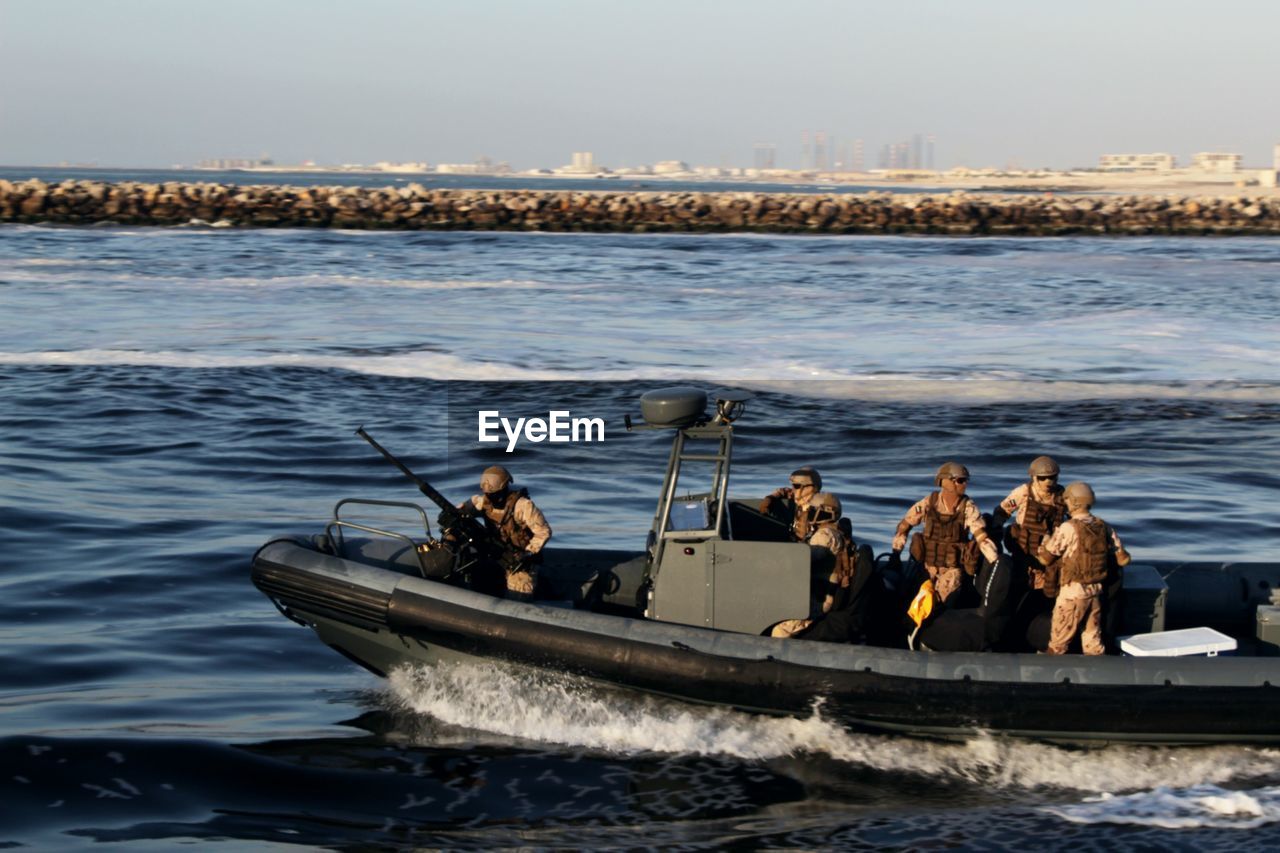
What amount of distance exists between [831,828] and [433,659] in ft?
9.74

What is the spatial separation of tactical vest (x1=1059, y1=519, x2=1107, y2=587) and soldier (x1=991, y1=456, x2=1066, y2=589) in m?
0.41

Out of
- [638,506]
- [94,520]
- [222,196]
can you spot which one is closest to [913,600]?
[638,506]

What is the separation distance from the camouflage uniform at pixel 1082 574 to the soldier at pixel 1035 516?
0.35 metres

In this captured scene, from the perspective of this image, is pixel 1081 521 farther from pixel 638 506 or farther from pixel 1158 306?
pixel 1158 306

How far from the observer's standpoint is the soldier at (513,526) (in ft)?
31.1

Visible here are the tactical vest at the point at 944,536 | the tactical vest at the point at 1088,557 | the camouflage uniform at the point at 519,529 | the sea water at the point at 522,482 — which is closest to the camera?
the sea water at the point at 522,482

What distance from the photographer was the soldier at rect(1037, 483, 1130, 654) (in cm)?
862

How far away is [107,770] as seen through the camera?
8359 millimetres

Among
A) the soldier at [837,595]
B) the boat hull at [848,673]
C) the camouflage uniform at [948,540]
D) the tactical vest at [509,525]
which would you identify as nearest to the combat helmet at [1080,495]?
the camouflage uniform at [948,540]

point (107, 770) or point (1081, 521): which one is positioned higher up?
point (1081, 521)

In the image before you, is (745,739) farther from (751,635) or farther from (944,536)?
(944,536)

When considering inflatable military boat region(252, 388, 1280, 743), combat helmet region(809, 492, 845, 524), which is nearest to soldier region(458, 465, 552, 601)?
inflatable military boat region(252, 388, 1280, 743)

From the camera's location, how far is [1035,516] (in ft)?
30.2

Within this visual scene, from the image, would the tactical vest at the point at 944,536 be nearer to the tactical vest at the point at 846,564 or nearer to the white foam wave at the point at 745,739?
the tactical vest at the point at 846,564
